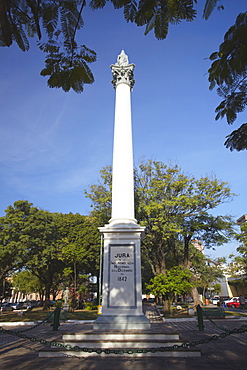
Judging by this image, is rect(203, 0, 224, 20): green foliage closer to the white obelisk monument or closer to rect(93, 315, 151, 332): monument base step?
the white obelisk monument

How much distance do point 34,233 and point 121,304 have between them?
1959 cm

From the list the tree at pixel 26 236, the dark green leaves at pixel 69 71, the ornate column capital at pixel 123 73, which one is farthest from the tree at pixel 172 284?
the dark green leaves at pixel 69 71

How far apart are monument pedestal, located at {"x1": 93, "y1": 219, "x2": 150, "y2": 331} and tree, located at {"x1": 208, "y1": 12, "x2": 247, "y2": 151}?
5894 mm

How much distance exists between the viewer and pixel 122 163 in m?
11.8

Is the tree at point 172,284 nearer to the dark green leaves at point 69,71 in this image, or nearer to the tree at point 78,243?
the tree at point 78,243

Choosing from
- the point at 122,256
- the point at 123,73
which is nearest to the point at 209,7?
the point at 122,256

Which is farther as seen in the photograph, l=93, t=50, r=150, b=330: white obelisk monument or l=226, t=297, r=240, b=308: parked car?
l=226, t=297, r=240, b=308: parked car

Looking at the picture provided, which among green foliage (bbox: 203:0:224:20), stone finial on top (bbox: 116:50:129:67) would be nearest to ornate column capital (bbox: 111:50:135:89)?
stone finial on top (bbox: 116:50:129:67)

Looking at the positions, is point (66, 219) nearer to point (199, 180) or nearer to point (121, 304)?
point (199, 180)

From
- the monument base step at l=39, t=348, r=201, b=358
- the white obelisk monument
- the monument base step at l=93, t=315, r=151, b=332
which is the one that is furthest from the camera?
the white obelisk monument

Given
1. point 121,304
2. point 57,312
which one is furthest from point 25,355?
point 57,312

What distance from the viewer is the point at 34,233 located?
26.3 m

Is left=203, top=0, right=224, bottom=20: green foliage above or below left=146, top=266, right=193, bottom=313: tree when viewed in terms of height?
above

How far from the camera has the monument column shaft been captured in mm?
11086
